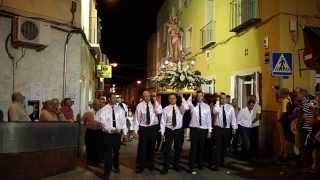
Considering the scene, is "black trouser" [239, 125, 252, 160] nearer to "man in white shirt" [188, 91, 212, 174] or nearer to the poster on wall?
"man in white shirt" [188, 91, 212, 174]

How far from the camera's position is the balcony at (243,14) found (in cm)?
1825

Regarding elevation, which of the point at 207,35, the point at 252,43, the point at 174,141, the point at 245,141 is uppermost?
the point at 207,35

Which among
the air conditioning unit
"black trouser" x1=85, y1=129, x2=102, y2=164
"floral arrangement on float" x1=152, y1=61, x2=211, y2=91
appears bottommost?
"black trouser" x1=85, y1=129, x2=102, y2=164

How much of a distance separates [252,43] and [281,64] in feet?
15.8

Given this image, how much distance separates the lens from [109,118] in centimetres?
1309

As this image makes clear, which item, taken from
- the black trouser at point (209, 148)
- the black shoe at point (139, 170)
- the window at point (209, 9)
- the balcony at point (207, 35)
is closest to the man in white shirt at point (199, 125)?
the black trouser at point (209, 148)

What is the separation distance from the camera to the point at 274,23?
16719 mm

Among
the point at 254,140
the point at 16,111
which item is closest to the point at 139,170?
the point at 16,111

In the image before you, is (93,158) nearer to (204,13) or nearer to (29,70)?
(29,70)

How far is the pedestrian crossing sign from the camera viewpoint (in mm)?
13844

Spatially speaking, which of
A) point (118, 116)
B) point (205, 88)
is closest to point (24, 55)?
point (118, 116)

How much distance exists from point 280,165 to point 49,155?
20.8 ft

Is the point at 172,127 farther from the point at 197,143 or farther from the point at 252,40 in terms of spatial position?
the point at 252,40

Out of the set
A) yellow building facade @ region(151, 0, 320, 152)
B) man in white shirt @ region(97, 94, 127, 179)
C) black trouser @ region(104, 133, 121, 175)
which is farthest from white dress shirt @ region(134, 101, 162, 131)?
yellow building facade @ region(151, 0, 320, 152)
